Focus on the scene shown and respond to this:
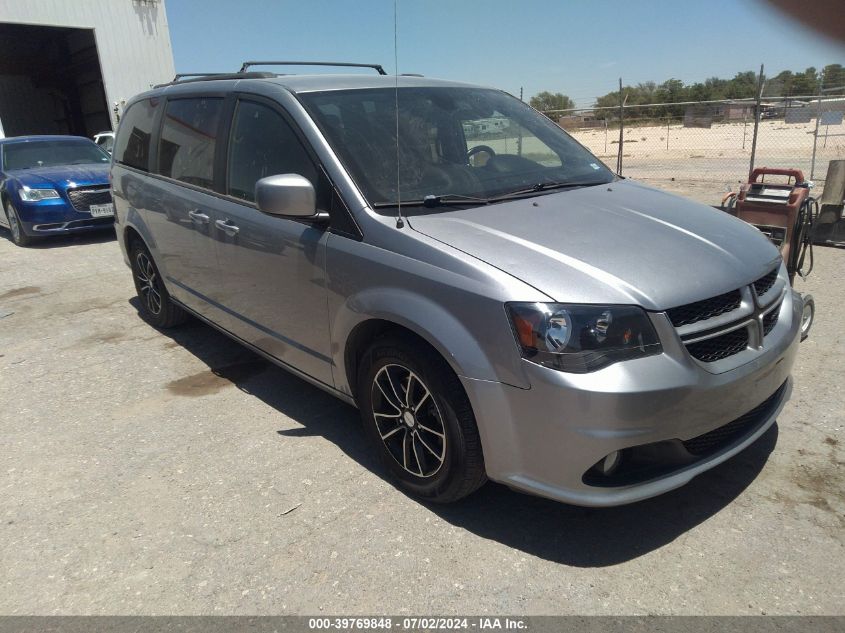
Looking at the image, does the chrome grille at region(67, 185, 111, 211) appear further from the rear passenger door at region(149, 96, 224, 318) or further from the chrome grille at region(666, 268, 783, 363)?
the chrome grille at region(666, 268, 783, 363)

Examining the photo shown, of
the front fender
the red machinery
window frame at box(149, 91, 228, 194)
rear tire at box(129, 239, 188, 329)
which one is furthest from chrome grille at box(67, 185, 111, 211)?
the red machinery

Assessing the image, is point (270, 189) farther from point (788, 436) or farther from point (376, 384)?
point (788, 436)

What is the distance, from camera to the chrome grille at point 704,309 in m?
2.32

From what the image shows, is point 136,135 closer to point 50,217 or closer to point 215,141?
point 215,141

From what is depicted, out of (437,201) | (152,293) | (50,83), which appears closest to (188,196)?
(152,293)

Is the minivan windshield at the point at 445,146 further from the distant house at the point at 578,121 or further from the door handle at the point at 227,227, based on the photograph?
the distant house at the point at 578,121

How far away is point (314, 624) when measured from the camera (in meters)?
2.23

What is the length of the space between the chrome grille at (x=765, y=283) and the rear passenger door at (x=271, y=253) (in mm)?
1926

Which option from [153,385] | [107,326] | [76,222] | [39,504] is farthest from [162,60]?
[39,504]

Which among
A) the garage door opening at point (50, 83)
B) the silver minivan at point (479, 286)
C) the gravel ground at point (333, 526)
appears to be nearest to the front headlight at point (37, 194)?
the gravel ground at point (333, 526)

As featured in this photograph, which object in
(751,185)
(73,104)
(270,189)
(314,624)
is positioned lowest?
(314,624)

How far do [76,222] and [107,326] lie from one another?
4.55m

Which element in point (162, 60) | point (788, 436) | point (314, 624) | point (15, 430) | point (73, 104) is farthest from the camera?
point (73, 104)

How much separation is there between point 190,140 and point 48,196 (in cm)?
628
